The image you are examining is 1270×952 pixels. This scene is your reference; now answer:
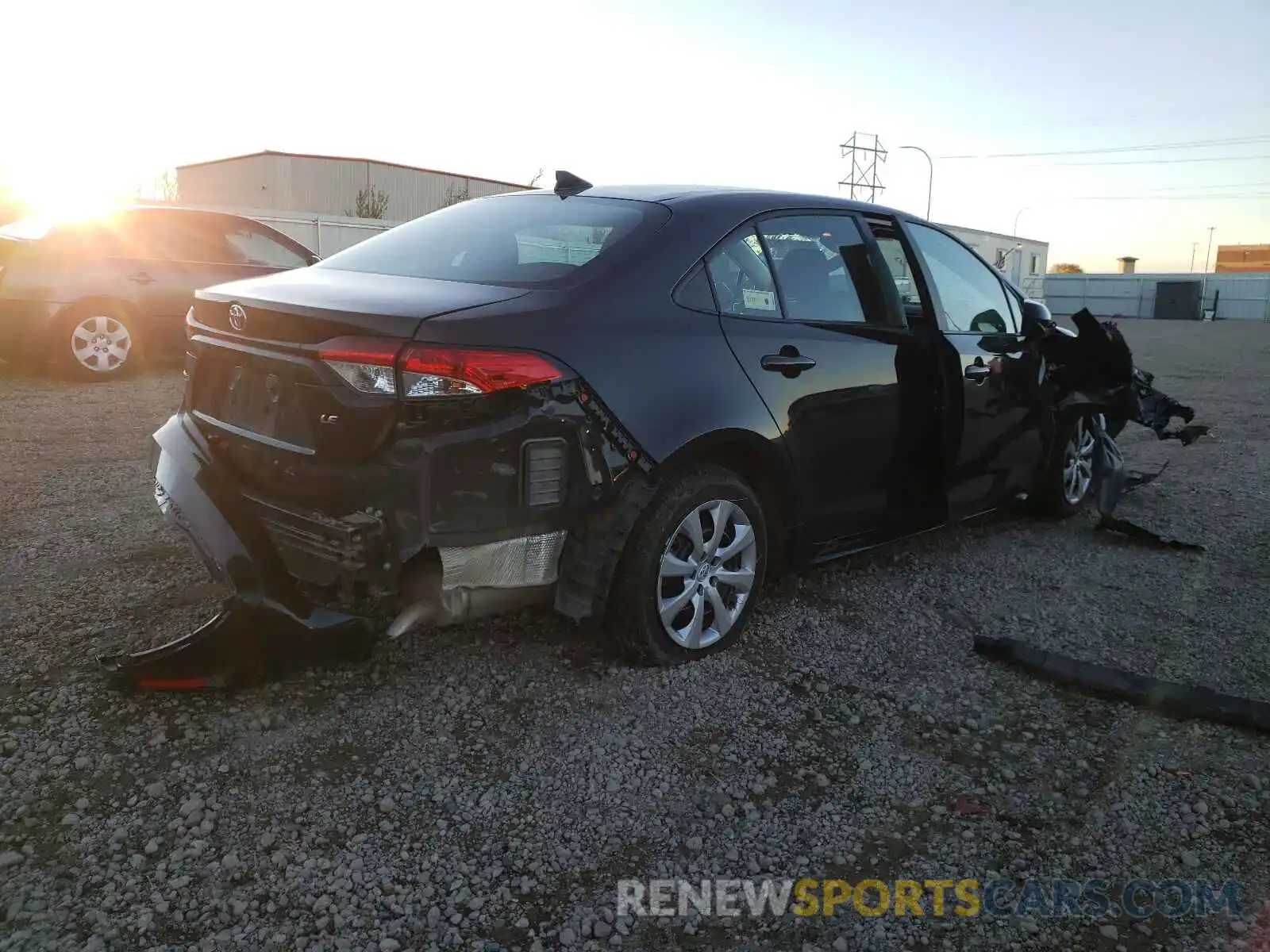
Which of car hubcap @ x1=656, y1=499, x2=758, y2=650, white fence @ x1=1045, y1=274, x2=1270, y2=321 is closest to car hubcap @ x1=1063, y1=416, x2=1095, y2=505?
car hubcap @ x1=656, y1=499, x2=758, y2=650

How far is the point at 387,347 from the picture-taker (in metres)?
2.65

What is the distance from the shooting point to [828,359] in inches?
145

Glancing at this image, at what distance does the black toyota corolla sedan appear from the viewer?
2.71 meters

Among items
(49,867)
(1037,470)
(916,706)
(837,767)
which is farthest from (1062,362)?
(49,867)

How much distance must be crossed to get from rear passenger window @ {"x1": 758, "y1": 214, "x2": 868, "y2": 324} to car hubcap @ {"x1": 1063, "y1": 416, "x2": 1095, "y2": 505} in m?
2.07

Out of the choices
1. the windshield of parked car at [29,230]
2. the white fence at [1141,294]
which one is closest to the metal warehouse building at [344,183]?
the windshield of parked car at [29,230]

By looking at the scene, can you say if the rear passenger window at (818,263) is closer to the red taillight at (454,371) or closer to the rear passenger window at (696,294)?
the rear passenger window at (696,294)

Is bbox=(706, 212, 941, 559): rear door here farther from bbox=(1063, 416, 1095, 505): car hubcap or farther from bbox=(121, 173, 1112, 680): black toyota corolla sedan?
bbox=(1063, 416, 1095, 505): car hubcap

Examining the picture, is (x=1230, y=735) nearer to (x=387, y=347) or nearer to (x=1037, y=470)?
(x=1037, y=470)

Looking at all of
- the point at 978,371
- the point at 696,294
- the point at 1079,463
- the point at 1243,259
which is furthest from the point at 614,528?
the point at 1243,259

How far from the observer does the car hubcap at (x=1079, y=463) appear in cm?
542

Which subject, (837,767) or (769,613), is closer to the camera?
(837,767)

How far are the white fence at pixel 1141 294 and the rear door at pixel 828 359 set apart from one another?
51.6m

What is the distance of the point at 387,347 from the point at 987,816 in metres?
2.08
